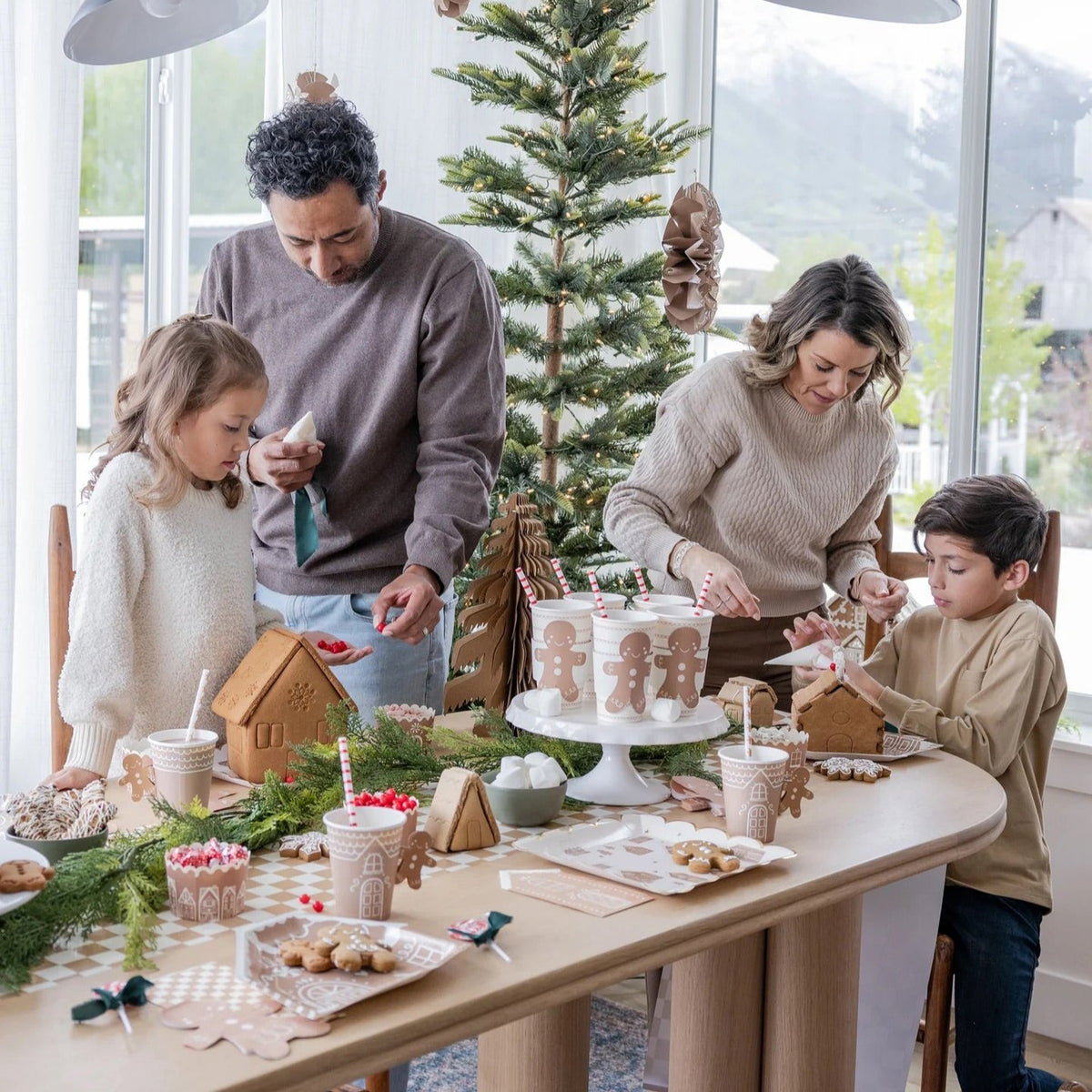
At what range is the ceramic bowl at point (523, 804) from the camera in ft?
5.24

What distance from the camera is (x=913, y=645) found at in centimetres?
228

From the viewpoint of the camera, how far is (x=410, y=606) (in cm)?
205

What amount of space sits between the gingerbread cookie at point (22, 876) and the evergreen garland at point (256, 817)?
0.7 inches

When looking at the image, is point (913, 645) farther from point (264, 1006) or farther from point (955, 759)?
point (264, 1006)

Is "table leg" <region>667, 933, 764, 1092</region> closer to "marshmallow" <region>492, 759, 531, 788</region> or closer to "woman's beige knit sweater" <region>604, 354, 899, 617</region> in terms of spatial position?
"marshmallow" <region>492, 759, 531, 788</region>

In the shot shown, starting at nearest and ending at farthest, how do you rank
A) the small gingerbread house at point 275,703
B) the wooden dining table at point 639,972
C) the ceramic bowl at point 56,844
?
the wooden dining table at point 639,972 < the ceramic bowl at point 56,844 < the small gingerbread house at point 275,703

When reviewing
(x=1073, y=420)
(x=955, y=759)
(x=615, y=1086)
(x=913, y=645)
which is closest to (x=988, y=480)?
(x=913, y=645)

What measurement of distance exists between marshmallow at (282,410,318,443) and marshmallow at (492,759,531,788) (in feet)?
2.48

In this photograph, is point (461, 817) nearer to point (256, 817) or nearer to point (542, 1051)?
point (256, 817)

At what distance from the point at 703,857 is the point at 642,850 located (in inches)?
3.5

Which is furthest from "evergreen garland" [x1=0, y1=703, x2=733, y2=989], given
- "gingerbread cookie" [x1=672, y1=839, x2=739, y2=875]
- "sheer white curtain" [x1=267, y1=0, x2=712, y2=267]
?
"sheer white curtain" [x1=267, y1=0, x2=712, y2=267]

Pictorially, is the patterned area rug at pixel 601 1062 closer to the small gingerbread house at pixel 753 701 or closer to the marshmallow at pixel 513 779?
the small gingerbread house at pixel 753 701

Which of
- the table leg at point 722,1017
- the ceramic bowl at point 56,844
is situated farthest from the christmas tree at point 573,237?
the ceramic bowl at point 56,844

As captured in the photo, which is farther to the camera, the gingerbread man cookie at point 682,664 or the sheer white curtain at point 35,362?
the sheer white curtain at point 35,362
